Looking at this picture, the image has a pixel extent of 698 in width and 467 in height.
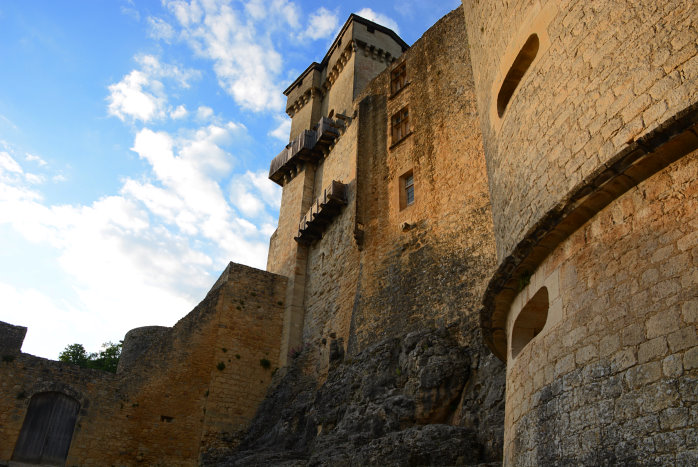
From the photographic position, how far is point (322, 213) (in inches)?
769

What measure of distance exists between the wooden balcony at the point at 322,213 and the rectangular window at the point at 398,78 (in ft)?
11.5

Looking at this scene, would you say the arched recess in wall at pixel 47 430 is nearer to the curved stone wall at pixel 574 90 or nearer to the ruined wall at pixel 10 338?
the ruined wall at pixel 10 338

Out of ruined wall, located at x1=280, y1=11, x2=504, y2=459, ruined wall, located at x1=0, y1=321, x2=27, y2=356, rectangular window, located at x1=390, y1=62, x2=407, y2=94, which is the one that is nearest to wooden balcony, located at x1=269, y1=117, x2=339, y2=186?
ruined wall, located at x1=280, y1=11, x2=504, y2=459

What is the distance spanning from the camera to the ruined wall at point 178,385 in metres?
15.8

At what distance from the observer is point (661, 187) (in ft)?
14.1

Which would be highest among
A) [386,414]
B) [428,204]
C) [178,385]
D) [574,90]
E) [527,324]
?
[428,204]

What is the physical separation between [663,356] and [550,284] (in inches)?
→ 58.5

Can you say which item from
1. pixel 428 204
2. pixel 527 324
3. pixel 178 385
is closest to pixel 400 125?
pixel 428 204

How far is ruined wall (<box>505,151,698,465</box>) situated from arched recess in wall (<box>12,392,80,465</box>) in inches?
559

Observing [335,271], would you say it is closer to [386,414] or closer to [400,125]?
[400,125]

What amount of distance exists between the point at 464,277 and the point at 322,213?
762cm

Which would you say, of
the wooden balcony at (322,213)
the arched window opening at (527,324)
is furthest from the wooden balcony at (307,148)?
the arched window opening at (527,324)

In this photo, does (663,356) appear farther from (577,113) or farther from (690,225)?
(577,113)

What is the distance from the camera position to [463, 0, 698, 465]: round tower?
389cm
